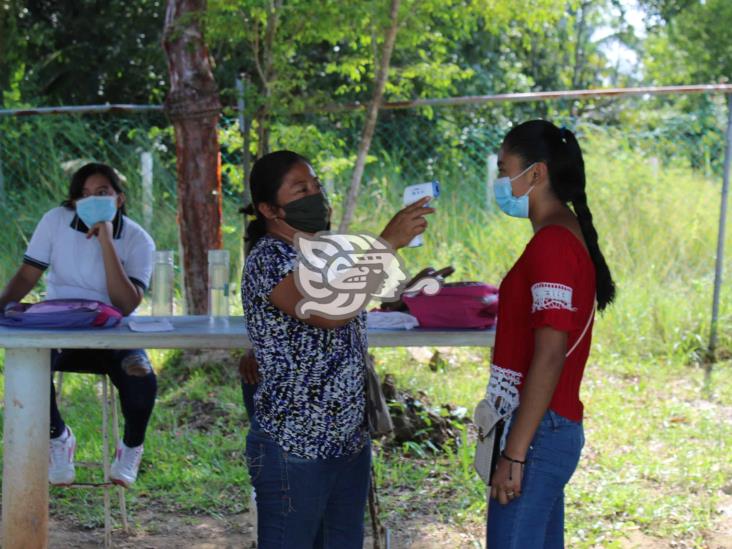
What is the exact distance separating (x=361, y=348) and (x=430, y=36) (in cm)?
382

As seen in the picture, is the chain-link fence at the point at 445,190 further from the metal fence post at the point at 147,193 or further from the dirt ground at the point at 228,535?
the dirt ground at the point at 228,535

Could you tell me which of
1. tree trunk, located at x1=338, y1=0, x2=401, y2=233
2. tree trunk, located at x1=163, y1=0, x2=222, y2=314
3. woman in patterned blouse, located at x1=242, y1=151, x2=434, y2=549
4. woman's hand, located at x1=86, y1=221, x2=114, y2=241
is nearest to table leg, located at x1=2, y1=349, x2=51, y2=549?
woman's hand, located at x1=86, y1=221, x2=114, y2=241

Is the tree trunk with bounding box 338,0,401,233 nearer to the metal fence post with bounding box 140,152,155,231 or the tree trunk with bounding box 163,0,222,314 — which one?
the tree trunk with bounding box 163,0,222,314

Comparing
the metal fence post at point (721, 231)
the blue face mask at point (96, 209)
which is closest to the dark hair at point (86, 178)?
the blue face mask at point (96, 209)

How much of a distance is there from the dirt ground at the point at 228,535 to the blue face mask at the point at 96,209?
1.30 metres

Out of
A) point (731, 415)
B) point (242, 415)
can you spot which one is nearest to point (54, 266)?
point (242, 415)

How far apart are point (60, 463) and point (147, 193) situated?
15.5 ft

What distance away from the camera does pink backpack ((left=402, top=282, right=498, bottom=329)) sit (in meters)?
3.33

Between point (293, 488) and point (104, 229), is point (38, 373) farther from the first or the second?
point (293, 488)

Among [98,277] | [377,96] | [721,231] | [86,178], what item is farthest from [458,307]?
[721,231]

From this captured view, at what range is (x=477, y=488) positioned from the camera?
14.8 ft

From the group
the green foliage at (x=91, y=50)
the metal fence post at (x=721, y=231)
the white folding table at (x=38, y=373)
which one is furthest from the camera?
the green foliage at (x=91, y=50)

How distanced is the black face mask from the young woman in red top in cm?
48

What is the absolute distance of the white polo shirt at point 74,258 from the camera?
414 cm
